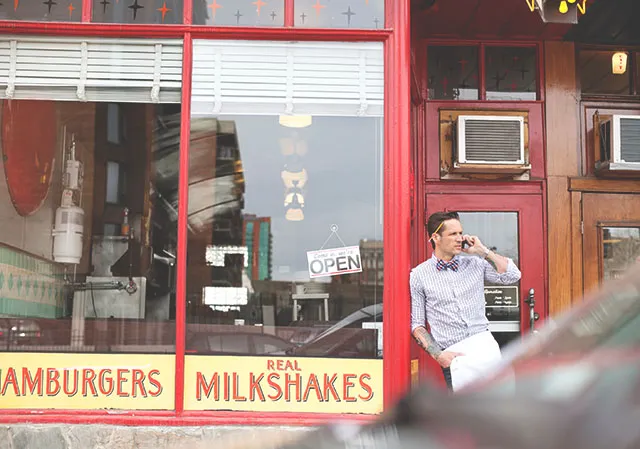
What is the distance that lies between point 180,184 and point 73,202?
75.9 inches

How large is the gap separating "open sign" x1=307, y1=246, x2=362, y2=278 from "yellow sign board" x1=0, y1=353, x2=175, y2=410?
4.22 ft

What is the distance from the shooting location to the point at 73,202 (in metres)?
6.77

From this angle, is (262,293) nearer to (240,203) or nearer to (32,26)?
(240,203)

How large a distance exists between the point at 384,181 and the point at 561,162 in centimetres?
215

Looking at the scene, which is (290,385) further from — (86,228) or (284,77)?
(86,228)

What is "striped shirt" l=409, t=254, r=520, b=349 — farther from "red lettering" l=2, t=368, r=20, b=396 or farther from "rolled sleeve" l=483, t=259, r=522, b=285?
"red lettering" l=2, t=368, r=20, b=396

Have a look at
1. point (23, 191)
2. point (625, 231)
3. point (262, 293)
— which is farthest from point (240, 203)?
point (625, 231)

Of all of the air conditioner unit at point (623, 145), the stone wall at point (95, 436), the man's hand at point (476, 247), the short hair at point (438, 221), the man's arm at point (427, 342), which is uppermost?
the air conditioner unit at point (623, 145)

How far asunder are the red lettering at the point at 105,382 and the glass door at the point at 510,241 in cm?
294

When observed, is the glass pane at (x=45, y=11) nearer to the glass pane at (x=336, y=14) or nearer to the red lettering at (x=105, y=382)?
the glass pane at (x=336, y=14)

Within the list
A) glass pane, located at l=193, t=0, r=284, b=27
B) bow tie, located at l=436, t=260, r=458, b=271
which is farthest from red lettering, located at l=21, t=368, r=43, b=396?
bow tie, located at l=436, t=260, r=458, b=271

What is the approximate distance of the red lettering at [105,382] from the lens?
5.04 m

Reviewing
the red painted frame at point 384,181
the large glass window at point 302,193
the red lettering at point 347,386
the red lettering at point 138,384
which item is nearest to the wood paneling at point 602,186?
the red painted frame at point 384,181

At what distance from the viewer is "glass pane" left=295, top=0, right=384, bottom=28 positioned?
5230 millimetres
